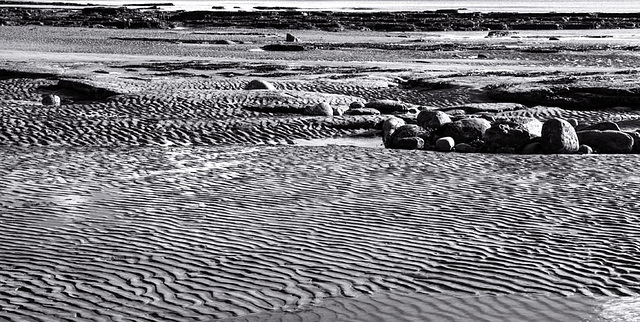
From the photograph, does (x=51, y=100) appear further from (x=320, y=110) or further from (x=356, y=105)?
(x=356, y=105)

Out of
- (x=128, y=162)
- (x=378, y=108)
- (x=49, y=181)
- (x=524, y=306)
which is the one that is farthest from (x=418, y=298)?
(x=378, y=108)

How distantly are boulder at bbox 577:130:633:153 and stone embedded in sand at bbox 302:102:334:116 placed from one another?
257 inches

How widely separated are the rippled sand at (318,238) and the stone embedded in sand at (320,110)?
5.34 meters

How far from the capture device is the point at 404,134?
1977 centimetres

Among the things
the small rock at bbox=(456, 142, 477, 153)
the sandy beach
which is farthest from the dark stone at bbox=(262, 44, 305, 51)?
the small rock at bbox=(456, 142, 477, 153)

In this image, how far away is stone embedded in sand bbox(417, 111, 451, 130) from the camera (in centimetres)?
2042

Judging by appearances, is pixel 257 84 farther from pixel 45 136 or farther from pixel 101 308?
pixel 101 308

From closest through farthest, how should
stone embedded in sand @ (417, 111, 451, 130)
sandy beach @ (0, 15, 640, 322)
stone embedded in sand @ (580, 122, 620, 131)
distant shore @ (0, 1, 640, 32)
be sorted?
sandy beach @ (0, 15, 640, 322) → stone embedded in sand @ (580, 122, 620, 131) → stone embedded in sand @ (417, 111, 451, 130) → distant shore @ (0, 1, 640, 32)

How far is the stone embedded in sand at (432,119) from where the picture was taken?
20422mm

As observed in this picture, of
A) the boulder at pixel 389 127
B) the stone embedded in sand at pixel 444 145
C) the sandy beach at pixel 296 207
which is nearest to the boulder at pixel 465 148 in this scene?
the stone embedded in sand at pixel 444 145

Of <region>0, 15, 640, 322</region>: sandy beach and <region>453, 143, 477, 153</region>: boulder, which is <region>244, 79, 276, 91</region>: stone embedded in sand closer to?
<region>0, 15, 640, 322</region>: sandy beach

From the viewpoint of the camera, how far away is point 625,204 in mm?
13383

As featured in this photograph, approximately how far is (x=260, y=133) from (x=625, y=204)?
31.1 ft

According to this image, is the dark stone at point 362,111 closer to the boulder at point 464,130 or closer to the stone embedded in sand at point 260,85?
the boulder at point 464,130
